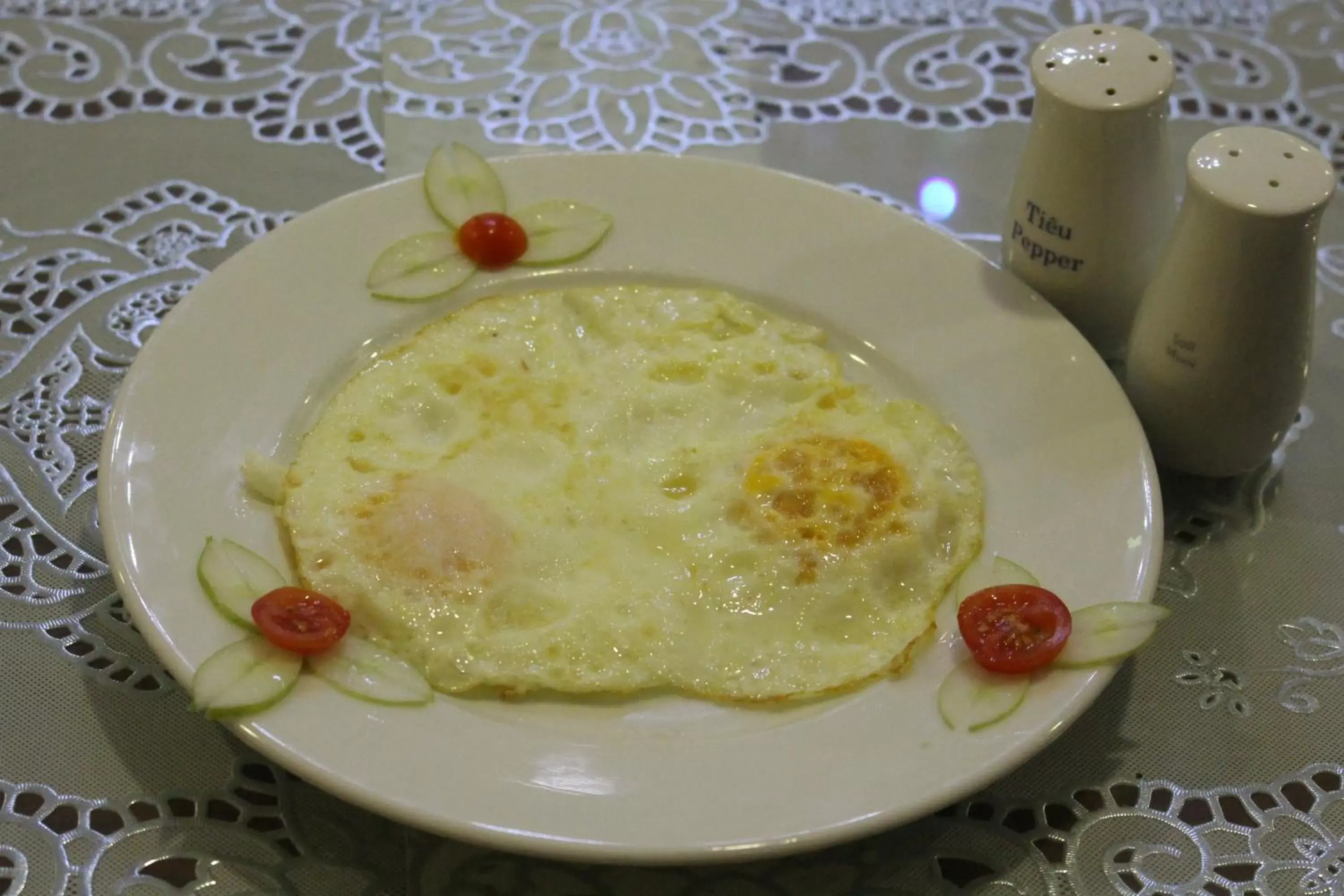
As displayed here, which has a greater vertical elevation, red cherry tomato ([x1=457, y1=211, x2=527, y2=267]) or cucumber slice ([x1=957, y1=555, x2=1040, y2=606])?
red cherry tomato ([x1=457, y1=211, x2=527, y2=267])

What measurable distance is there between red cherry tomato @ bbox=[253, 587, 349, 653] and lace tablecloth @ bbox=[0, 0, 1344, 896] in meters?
0.18

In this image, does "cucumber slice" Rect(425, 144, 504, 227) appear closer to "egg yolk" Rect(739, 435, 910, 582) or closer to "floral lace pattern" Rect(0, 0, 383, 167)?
"floral lace pattern" Rect(0, 0, 383, 167)

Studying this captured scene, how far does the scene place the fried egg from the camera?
1527 millimetres

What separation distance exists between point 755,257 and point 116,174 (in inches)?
46.9

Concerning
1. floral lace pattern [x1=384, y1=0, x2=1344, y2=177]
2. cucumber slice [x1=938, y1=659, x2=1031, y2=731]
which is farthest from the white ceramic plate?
floral lace pattern [x1=384, y1=0, x2=1344, y2=177]

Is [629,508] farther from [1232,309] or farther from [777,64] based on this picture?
[777,64]

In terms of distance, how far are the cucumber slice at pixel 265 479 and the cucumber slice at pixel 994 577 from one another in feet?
2.83

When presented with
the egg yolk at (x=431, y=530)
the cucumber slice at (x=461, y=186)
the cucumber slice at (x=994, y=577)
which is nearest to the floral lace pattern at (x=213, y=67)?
the cucumber slice at (x=461, y=186)

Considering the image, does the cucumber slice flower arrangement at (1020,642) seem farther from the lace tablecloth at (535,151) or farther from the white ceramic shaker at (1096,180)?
the white ceramic shaker at (1096,180)

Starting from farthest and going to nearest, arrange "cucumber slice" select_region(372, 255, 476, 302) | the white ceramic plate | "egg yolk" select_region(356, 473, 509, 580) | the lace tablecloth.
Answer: "cucumber slice" select_region(372, 255, 476, 302)
"egg yolk" select_region(356, 473, 509, 580)
the lace tablecloth
the white ceramic plate

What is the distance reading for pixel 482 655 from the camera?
151 centimetres

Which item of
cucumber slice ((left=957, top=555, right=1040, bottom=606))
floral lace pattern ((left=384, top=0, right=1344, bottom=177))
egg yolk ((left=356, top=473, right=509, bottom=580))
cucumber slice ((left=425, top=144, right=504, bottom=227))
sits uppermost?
cucumber slice ((left=425, top=144, right=504, bottom=227))

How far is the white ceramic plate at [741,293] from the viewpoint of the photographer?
4.42 feet

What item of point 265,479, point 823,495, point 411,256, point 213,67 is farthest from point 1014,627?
point 213,67
